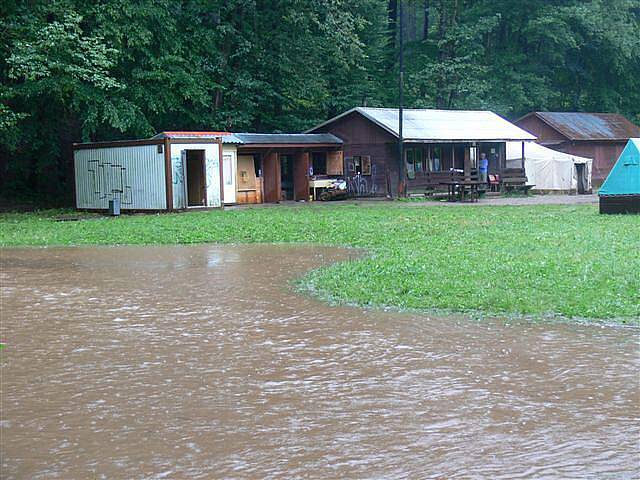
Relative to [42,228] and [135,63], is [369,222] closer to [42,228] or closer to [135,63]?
[42,228]

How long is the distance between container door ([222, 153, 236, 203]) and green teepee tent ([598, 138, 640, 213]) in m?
15.4

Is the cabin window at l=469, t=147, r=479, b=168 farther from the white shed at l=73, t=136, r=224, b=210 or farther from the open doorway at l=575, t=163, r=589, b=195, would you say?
the white shed at l=73, t=136, r=224, b=210

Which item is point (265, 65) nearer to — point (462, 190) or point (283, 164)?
point (283, 164)

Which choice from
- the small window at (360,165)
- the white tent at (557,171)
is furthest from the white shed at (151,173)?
the white tent at (557,171)

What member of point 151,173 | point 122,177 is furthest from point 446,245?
point 122,177

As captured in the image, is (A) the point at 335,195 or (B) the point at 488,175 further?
(B) the point at 488,175

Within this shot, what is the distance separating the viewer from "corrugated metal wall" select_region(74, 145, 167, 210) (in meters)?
32.4

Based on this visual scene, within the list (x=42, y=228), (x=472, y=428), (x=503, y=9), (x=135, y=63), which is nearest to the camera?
(x=472, y=428)

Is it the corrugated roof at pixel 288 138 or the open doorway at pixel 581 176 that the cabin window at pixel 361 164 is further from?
the open doorway at pixel 581 176

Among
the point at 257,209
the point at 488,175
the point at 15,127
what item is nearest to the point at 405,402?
the point at 257,209

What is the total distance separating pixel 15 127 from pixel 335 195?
13973 millimetres

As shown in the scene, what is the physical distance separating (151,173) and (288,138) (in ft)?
27.4

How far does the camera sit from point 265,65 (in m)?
43.2

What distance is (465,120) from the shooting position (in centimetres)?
4419
